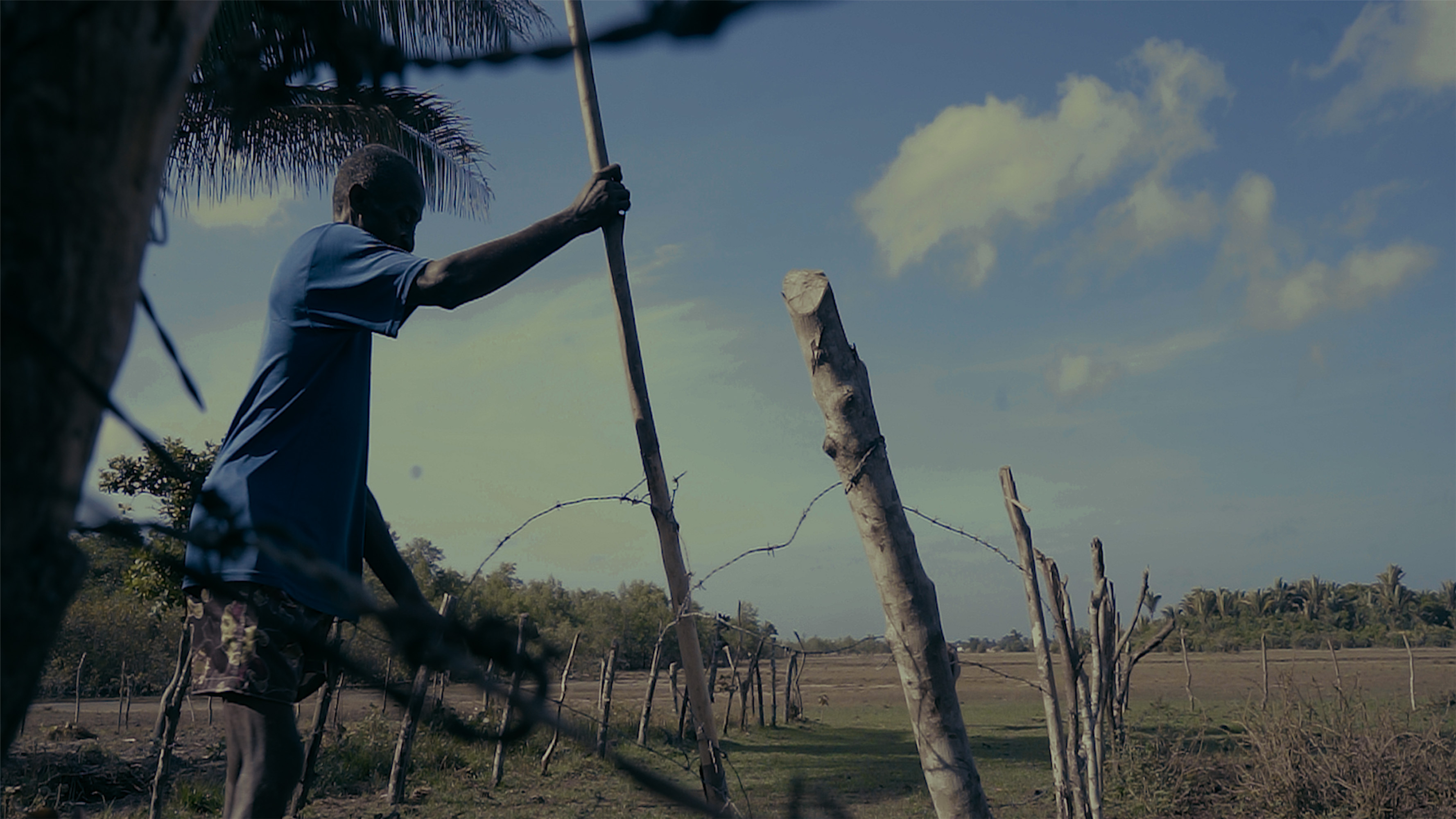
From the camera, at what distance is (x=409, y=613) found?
3.19 ft

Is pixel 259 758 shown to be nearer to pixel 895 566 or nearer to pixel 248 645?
pixel 248 645

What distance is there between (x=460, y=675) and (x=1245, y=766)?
1247 cm

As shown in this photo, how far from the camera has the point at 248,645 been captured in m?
1.94

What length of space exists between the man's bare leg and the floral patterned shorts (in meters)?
0.03

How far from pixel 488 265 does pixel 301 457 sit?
0.63 m

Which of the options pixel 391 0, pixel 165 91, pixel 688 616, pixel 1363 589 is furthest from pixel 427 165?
pixel 1363 589

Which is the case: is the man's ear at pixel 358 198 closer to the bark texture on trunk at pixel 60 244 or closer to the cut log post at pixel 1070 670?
the bark texture on trunk at pixel 60 244

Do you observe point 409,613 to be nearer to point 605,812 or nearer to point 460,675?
point 460,675

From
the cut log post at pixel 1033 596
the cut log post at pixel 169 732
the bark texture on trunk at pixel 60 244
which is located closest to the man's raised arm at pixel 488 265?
the bark texture on trunk at pixel 60 244

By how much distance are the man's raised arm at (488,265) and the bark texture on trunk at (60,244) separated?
971 mm

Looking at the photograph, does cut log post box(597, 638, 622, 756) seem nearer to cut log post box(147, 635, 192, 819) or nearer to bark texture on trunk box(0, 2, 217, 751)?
cut log post box(147, 635, 192, 819)

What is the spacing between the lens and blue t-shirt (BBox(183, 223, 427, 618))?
1980mm

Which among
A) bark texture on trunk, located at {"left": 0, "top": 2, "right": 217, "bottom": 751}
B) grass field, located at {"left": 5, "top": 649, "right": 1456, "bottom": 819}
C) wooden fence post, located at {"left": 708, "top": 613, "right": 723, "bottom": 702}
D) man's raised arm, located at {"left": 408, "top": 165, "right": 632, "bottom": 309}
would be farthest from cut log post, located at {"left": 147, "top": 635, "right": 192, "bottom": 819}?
bark texture on trunk, located at {"left": 0, "top": 2, "right": 217, "bottom": 751}

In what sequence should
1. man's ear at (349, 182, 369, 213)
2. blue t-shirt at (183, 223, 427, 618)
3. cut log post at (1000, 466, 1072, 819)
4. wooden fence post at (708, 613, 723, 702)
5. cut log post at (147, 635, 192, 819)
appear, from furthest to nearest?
1. wooden fence post at (708, 613, 723, 702)
2. cut log post at (147, 635, 192, 819)
3. cut log post at (1000, 466, 1072, 819)
4. man's ear at (349, 182, 369, 213)
5. blue t-shirt at (183, 223, 427, 618)
